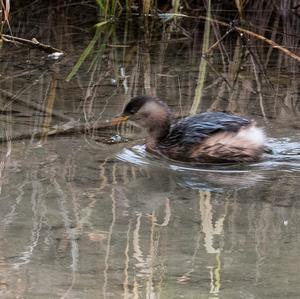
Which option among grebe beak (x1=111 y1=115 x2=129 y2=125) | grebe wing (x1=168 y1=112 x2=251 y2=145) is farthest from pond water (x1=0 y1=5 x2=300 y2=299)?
grebe wing (x1=168 y1=112 x2=251 y2=145)

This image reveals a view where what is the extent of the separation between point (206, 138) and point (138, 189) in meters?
0.79

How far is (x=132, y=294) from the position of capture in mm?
3131

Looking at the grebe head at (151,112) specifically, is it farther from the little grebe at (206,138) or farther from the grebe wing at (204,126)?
the grebe wing at (204,126)

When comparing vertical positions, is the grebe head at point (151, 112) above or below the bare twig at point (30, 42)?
below

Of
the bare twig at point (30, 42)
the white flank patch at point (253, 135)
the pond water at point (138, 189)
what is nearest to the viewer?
the pond water at point (138, 189)

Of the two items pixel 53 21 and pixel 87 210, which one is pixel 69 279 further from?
pixel 53 21

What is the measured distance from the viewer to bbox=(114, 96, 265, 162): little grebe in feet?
16.4

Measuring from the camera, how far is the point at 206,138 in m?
5.06

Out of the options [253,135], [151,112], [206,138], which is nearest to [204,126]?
[206,138]

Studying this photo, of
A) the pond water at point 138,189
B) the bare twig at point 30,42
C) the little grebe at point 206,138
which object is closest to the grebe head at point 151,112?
the little grebe at point 206,138

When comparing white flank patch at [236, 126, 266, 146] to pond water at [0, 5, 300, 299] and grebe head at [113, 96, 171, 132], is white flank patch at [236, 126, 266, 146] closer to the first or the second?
pond water at [0, 5, 300, 299]

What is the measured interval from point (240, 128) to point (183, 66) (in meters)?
2.38

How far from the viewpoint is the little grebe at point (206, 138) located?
5.00m

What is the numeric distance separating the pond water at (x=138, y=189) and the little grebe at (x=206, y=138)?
8 cm
